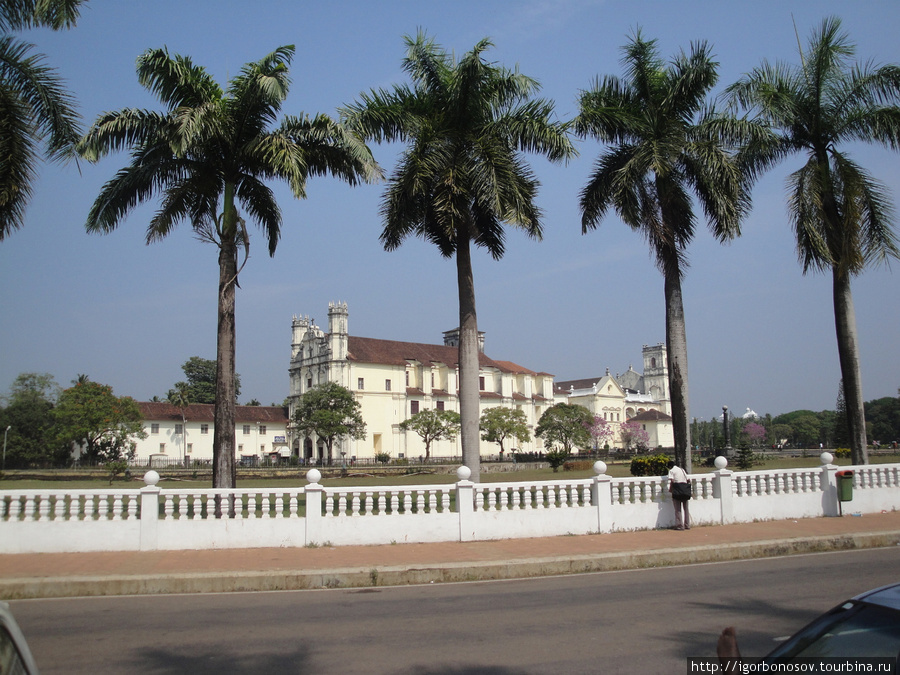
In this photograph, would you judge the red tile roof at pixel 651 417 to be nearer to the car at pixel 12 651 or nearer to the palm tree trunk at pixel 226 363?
the palm tree trunk at pixel 226 363

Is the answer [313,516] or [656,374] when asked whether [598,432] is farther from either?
[313,516]

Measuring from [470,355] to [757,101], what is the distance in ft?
32.8

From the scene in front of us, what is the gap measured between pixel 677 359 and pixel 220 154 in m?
12.2

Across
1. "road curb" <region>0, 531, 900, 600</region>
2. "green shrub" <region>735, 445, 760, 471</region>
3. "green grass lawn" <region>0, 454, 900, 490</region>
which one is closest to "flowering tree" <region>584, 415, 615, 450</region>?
"green grass lawn" <region>0, 454, 900, 490</region>

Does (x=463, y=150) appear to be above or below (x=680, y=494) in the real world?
above

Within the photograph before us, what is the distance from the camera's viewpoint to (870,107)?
17.9 metres

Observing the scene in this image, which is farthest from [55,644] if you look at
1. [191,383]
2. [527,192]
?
[191,383]

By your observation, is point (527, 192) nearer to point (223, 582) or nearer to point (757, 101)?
point (757, 101)

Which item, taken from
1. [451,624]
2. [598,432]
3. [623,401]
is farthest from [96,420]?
[623,401]

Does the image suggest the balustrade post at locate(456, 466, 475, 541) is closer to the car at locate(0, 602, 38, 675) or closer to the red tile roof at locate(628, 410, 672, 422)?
the car at locate(0, 602, 38, 675)

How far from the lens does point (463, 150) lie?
1680 centimetres

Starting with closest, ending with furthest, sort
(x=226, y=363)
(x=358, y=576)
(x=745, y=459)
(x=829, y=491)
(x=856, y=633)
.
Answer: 1. (x=856, y=633)
2. (x=358, y=576)
3. (x=226, y=363)
4. (x=829, y=491)
5. (x=745, y=459)

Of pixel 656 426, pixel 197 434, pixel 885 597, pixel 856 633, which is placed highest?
pixel 197 434

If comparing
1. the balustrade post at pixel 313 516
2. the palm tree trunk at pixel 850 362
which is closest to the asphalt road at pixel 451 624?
the balustrade post at pixel 313 516
